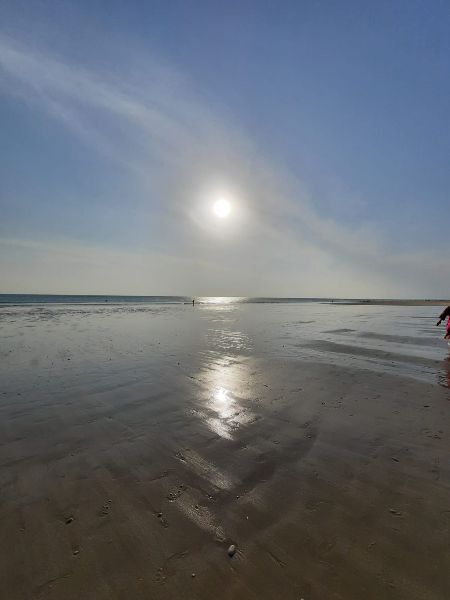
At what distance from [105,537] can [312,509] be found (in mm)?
2539

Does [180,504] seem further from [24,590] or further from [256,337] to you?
[256,337]

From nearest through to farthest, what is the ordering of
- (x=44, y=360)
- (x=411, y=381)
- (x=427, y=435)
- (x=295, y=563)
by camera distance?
(x=295, y=563) → (x=427, y=435) → (x=411, y=381) → (x=44, y=360)

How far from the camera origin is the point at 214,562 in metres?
2.97

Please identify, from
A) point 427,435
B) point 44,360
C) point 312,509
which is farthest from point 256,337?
point 312,509

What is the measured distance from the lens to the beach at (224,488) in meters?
2.83

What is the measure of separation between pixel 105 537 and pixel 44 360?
10.6 metres

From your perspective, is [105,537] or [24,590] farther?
[105,537]

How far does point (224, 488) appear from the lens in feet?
13.7

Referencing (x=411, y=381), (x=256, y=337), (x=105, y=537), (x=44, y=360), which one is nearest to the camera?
(x=105, y=537)

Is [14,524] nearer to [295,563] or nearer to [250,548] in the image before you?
[250,548]

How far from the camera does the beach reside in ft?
9.27

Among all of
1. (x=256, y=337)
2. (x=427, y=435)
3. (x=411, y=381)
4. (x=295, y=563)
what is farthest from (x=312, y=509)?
(x=256, y=337)

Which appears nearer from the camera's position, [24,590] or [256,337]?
[24,590]

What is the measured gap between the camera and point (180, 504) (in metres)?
3.83
